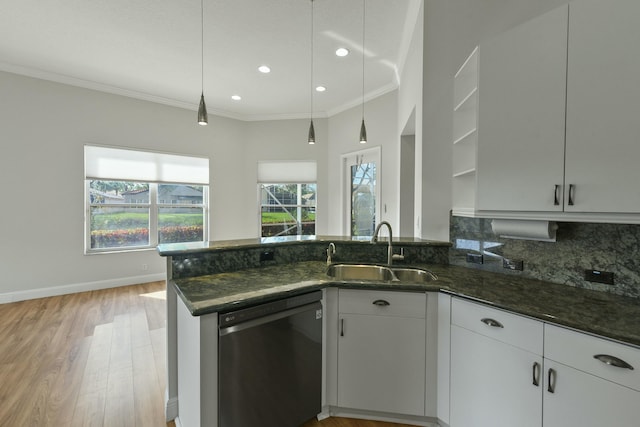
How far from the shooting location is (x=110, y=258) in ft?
14.5

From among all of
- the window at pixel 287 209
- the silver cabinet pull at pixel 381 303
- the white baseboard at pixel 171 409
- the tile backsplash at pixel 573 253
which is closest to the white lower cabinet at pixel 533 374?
the silver cabinet pull at pixel 381 303

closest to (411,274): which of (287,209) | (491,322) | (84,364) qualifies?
(491,322)

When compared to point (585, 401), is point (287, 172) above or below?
above

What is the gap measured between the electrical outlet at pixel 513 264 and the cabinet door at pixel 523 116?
503mm

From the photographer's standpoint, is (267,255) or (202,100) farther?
(267,255)

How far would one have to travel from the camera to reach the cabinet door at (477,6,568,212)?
54.7 inches

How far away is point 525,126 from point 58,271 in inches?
227

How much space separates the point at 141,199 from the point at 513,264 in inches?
210

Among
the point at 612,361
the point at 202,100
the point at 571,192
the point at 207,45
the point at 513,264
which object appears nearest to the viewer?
the point at 612,361

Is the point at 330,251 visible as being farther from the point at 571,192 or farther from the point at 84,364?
the point at 84,364

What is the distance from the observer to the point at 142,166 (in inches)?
183

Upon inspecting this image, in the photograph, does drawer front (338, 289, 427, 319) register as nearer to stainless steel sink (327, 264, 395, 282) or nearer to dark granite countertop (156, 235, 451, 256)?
stainless steel sink (327, 264, 395, 282)

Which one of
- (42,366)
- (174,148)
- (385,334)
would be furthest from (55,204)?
(385,334)

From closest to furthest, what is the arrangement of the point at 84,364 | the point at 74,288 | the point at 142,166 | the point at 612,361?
the point at 612,361 < the point at 84,364 < the point at 74,288 < the point at 142,166
